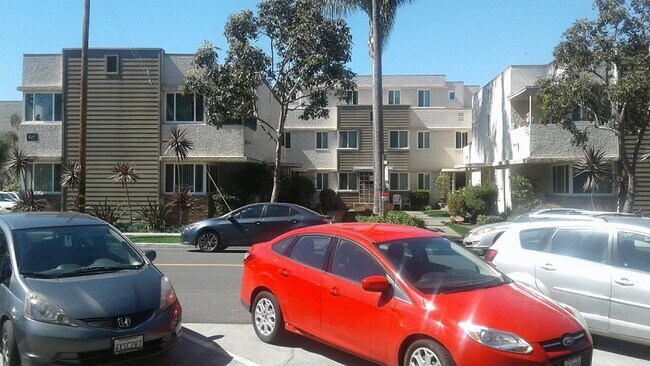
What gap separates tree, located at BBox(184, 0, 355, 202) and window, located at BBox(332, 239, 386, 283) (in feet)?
48.6

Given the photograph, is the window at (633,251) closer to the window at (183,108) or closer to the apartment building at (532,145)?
the apartment building at (532,145)

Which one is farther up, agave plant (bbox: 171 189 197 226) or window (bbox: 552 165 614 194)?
window (bbox: 552 165 614 194)

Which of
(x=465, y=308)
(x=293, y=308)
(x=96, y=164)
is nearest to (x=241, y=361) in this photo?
(x=293, y=308)

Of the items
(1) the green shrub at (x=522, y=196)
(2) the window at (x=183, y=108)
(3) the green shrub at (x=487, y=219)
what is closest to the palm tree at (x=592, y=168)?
(1) the green shrub at (x=522, y=196)

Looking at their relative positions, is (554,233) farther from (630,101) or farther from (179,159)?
(179,159)

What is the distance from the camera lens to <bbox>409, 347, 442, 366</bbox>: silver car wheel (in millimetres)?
4773

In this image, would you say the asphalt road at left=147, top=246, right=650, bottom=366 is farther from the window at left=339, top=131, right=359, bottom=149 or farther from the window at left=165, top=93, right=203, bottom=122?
the window at left=339, top=131, right=359, bottom=149

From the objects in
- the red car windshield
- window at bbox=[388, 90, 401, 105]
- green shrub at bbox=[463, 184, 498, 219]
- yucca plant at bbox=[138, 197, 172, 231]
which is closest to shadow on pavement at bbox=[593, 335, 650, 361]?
the red car windshield

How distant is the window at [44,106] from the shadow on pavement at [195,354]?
65.6 feet

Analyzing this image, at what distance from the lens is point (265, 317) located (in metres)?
6.79

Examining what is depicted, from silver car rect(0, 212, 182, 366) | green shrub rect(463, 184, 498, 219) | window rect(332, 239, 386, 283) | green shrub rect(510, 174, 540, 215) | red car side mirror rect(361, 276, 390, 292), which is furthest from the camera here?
green shrub rect(463, 184, 498, 219)

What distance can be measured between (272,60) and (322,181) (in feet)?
56.9

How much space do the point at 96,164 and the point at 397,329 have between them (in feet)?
70.4

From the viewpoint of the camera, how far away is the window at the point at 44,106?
23.9 metres
